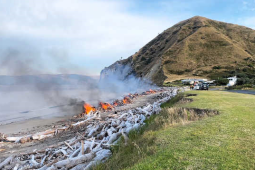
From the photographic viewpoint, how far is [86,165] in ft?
20.6

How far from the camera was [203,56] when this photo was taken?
9450 centimetres

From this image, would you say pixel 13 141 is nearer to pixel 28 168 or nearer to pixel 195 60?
pixel 28 168

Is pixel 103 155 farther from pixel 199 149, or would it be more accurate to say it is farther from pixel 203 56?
pixel 203 56

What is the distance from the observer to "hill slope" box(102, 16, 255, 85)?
79.0 metres

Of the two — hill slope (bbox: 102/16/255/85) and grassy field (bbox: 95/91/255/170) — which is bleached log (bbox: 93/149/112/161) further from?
hill slope (bbox: 102/16/255/85)

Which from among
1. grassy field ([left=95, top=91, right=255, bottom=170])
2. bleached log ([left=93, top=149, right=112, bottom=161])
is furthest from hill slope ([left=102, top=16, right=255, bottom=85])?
bleached log ([left=93, top=149, right=112, bottom=161])

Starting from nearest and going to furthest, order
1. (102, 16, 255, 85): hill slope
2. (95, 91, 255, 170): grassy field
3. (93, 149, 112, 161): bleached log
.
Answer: (95, 91, 255, 170): grassy field < (93, 149, 112, 161): bleached log < (102, 16, 255, 85): hill slope

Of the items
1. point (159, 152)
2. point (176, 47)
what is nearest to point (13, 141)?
point (159, 152)

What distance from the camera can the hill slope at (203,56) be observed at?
3110 inches

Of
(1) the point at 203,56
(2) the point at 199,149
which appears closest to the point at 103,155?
(2) the point at 199,149

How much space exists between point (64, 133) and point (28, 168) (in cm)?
556

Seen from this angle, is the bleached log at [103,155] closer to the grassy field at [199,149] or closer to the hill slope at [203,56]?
the grassy field at [199,149]

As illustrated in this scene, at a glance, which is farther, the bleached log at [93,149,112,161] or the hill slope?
the hill slope

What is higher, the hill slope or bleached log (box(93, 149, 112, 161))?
the hill slope
